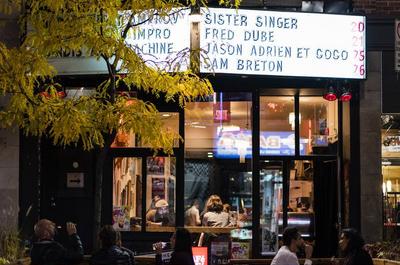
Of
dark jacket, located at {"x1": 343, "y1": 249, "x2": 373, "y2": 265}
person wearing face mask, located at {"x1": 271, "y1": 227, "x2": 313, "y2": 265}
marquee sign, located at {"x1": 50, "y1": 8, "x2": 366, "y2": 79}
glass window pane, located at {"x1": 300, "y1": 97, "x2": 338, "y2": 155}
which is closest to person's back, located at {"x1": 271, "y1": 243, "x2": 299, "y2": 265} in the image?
person wearing face mask, located at {"x1": 271, "y1": 227, "x2": 313, "y2": 265}

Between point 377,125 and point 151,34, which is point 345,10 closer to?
point 377,125

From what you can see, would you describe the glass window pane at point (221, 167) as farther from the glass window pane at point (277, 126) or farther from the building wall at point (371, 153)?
the building wall at point (371, 153)

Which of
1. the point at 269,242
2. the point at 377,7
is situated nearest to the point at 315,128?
the point at 269,242

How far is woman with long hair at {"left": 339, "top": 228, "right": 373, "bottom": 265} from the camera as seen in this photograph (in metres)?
7.86

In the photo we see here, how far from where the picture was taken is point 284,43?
12.7m

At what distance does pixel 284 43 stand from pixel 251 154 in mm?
2659

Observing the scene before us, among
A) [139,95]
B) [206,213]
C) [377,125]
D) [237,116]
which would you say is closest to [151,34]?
[139,95]

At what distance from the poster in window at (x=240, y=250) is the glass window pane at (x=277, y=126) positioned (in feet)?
6.73

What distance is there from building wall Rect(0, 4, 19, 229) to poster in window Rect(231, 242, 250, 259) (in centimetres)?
449

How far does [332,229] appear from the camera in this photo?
1466cm

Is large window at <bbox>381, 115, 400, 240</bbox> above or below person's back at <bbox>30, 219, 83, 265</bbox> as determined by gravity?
above

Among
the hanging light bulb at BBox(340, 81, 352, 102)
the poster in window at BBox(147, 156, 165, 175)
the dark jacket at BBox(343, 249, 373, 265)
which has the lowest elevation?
the dark jacket at BBox(343, 249, 373, 265)

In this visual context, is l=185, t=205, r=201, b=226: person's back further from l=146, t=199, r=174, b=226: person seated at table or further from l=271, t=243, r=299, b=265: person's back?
l=271, t=243, r=299, b=265: person's back

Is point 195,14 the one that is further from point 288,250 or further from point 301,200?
point 301,200
